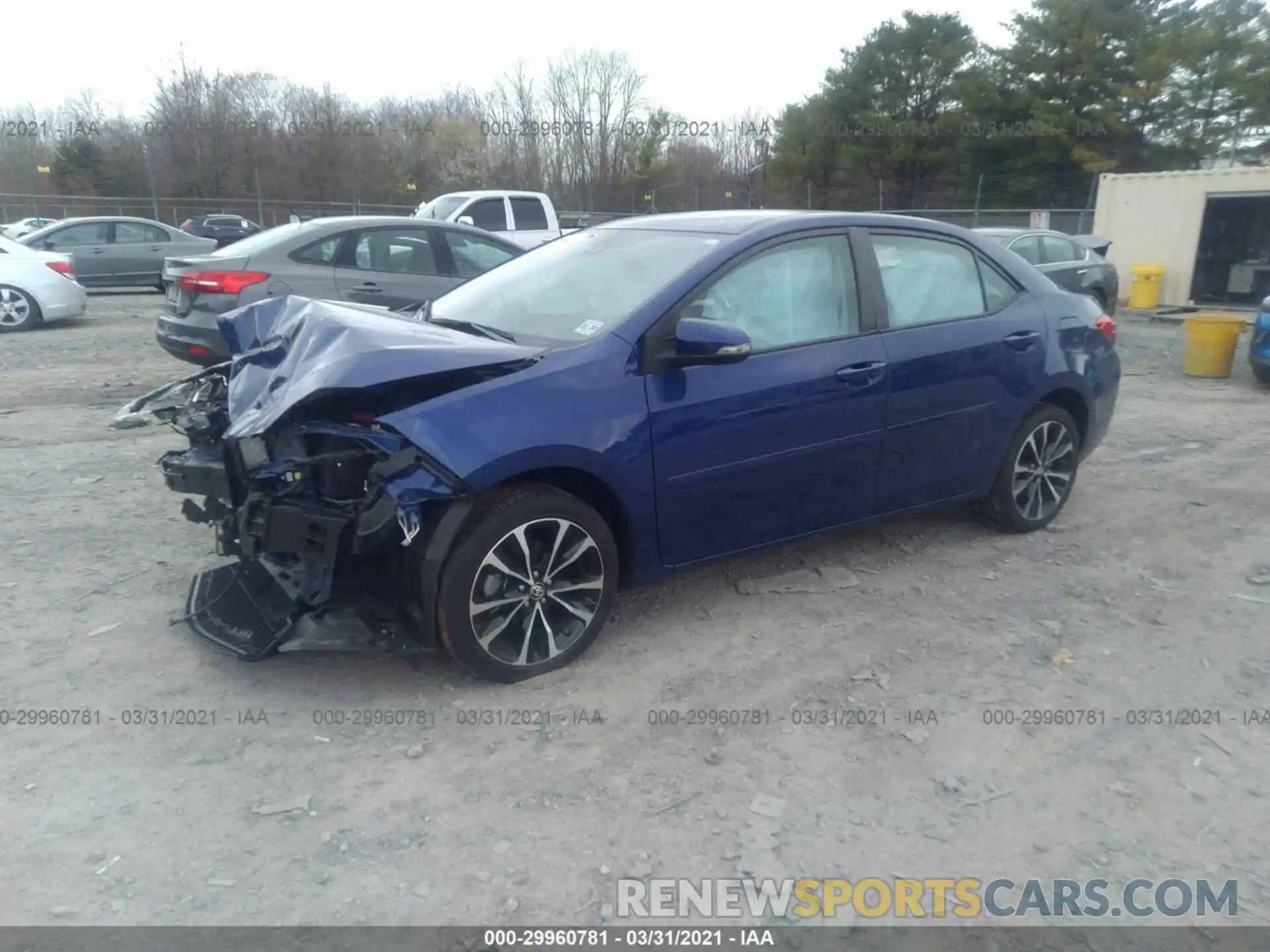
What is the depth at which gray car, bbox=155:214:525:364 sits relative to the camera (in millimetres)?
7773

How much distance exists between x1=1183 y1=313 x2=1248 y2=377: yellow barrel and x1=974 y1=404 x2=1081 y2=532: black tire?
246 inches

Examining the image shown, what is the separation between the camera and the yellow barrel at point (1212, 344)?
10328 mm

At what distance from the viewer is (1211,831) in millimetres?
2895

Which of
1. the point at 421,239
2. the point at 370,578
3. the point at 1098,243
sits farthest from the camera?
the point at 1098,243

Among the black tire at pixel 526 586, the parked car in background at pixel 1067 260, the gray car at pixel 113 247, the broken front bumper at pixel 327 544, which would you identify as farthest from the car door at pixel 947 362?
the gray car at pixel 113 247

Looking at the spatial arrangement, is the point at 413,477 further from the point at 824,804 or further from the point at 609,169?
the point at 609,169

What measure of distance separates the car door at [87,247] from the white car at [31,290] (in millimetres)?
4536

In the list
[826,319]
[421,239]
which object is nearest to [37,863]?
[826,319]

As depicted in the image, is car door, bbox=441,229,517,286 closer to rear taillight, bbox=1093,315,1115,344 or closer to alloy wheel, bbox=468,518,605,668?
rear taillight, bbox=1093,315,1115,344

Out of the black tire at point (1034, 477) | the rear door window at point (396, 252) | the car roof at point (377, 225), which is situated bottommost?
the black tire at point (1034, 477)

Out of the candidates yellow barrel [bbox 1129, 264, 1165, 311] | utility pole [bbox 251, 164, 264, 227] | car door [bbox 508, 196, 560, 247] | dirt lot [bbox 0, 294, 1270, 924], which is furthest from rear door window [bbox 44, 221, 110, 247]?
yellow barrel [bbox 1129, 264, 1165, 311]

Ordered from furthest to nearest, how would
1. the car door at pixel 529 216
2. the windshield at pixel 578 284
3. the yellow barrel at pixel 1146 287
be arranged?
1. the yellow barrel at pixel 1146 287
2. the car door at pixel 529 216
3. the windshield at pixel 578 284

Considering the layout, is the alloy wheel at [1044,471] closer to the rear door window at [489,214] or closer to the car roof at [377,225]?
the car roof at [377,225]

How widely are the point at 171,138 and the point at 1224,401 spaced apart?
130 feet
